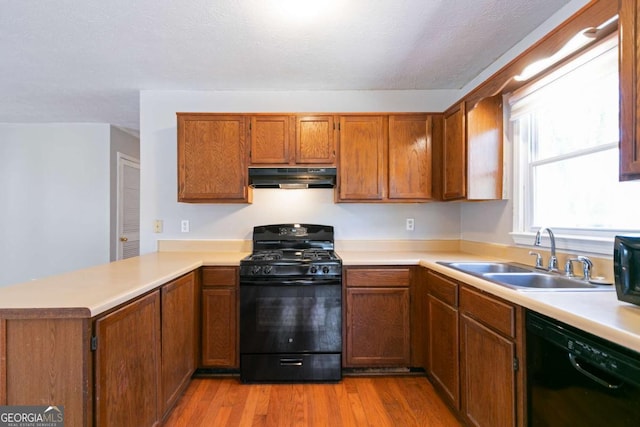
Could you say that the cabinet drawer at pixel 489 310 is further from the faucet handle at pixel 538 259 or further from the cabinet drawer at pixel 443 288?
the faucet handle at pixel 538 259

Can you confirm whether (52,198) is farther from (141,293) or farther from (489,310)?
(489,310)

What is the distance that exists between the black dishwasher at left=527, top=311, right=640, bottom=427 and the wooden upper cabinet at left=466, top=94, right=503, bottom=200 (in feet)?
3.96

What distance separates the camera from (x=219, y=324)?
227 cm

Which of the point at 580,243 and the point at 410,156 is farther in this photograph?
the point at 410,156

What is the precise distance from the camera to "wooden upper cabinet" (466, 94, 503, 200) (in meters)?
2.22

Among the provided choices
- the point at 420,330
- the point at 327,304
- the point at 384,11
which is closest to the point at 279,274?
the point at 327,304

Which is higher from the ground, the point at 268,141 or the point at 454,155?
the point at 268,141

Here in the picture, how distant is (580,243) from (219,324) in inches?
91.2

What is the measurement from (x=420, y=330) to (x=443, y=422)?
59 centimetres

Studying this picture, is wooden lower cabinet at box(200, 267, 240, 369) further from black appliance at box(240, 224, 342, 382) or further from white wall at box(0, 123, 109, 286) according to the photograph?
white wall at box(0, 123, 109, 286)

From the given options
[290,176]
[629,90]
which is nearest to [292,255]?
[290,176]

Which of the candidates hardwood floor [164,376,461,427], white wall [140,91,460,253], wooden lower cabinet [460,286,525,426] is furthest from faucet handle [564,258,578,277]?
white wall [140,91,460,253]

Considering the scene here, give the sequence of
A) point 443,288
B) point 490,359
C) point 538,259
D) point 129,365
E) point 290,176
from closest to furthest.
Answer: point 129,365
point 490,359
point 538,259
point 443,288
point 290,176

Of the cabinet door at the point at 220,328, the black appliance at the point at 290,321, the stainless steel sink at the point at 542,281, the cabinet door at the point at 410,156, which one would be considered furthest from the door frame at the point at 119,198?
the stainless steel sink at the point at 542,281
